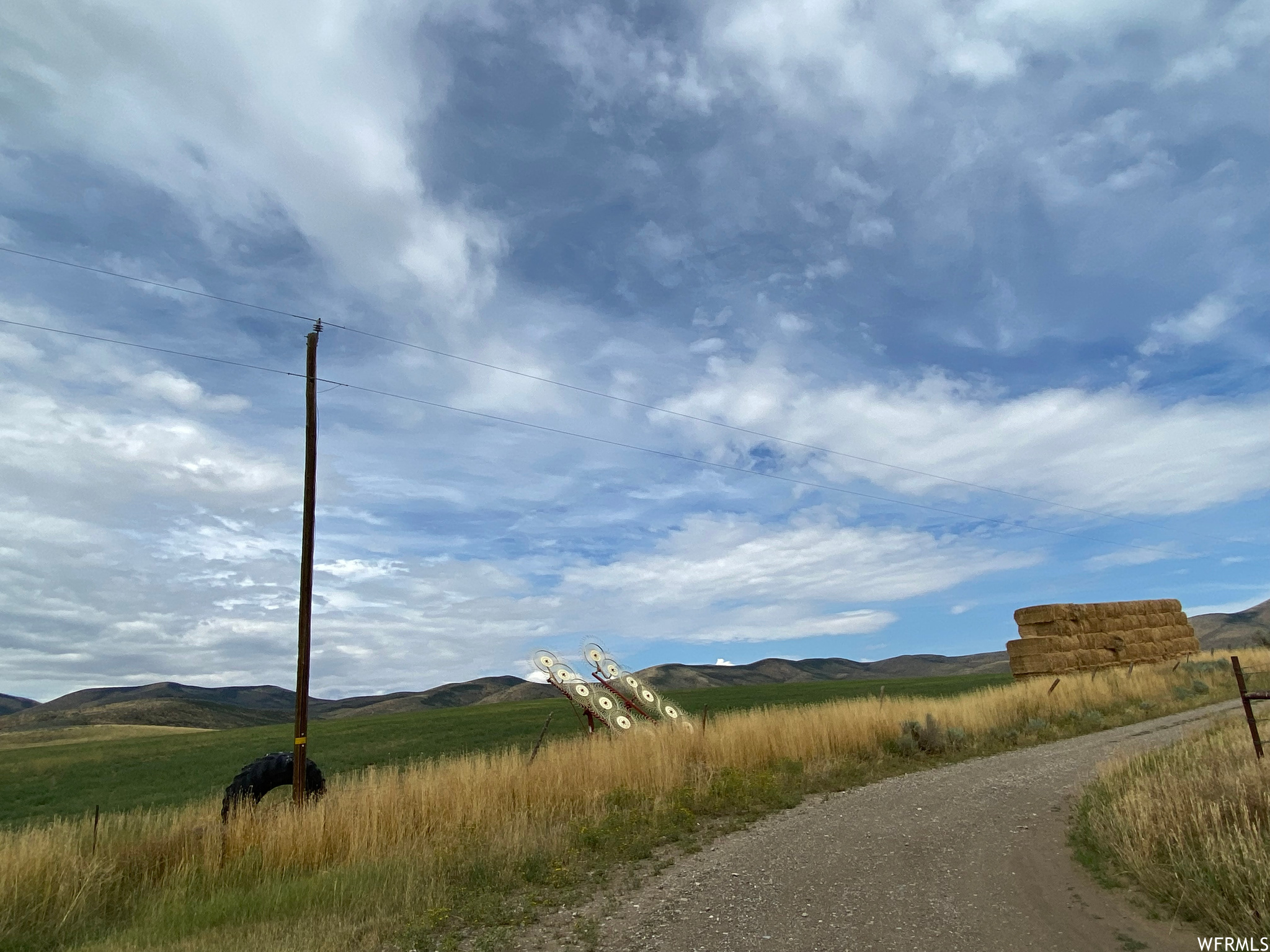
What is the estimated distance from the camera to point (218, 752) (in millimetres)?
45000

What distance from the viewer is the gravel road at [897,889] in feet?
19.3

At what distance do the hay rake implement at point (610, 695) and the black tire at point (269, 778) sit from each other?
23.7 ft

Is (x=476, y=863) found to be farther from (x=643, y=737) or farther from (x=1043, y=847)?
(x=643, y=737)

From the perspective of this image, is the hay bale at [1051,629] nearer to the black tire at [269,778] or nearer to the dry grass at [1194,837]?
the dry grass at [1194,837]

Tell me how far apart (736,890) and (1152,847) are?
12.5 ft

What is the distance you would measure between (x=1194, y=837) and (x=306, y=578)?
531 inches

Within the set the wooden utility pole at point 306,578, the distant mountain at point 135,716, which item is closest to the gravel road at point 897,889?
the wooden utility pole at point 306,578

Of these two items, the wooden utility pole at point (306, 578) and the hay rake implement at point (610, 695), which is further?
the hay rake implement at point (610, 695)

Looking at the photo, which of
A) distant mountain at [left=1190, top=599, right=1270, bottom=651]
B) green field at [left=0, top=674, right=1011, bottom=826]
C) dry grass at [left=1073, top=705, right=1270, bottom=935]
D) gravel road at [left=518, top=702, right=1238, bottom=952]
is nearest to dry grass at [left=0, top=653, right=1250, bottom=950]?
gravel road at [left=518, top=702, right=1238, bottom=952]

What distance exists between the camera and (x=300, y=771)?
1292 centimetres

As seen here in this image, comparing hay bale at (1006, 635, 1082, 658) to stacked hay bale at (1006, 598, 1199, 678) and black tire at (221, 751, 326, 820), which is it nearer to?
stacked hay bale at (1006, 598, 1199, 678)

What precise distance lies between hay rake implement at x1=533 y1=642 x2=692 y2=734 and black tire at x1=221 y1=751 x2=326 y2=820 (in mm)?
7218

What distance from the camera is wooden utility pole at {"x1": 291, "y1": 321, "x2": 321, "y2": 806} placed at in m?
13.0

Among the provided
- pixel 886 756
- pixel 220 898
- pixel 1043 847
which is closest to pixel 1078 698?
pixel 886 756
